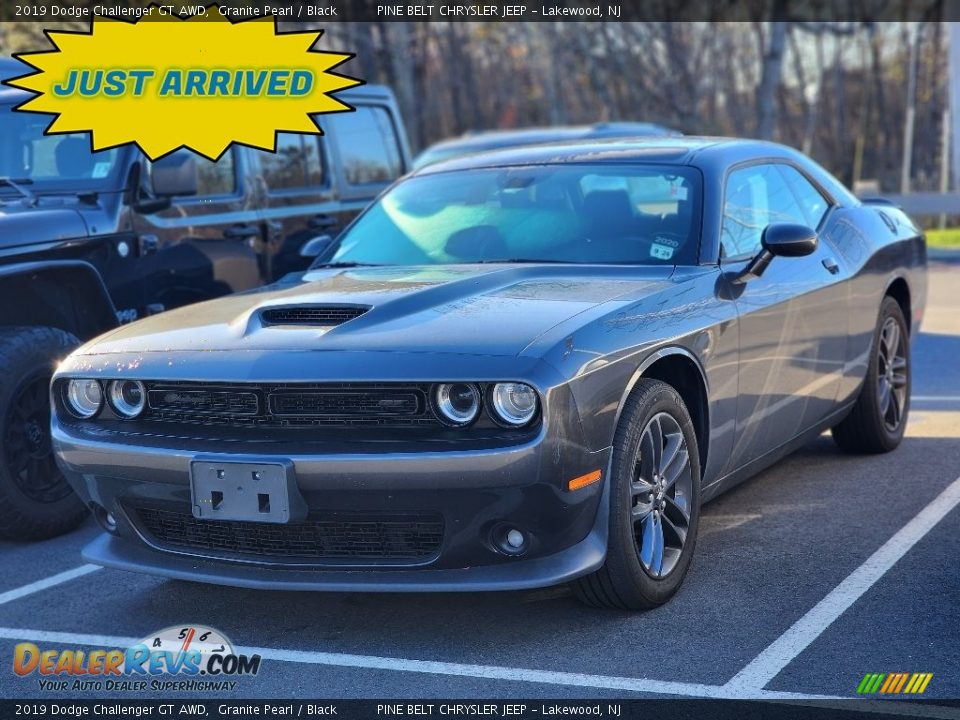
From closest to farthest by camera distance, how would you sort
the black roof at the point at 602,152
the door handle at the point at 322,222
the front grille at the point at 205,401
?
the front grille at the point at 205,401, the black roof at the point at 602,152, the door handle at the point at 322,222

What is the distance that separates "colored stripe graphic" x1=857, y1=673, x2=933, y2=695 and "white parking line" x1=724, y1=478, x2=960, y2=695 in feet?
0.77

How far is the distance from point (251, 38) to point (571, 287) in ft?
19.6

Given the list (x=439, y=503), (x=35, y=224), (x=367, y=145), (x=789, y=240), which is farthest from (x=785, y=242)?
(x=367, y=145)

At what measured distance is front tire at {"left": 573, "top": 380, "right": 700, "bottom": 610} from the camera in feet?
13.2

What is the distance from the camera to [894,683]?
3.56 meters

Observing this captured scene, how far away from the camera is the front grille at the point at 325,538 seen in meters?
3.89

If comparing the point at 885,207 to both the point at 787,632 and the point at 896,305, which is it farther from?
the point at 787,632

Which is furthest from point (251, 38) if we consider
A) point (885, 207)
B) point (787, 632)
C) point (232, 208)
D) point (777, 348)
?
point (787, 632)

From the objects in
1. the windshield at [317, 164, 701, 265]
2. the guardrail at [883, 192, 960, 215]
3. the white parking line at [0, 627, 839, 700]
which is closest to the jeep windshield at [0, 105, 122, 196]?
the windshield at [317, 164, 701, 265]

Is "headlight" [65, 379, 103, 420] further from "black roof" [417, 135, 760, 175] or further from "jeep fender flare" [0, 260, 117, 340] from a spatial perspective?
"black roof" [417, 135, 760, 175]

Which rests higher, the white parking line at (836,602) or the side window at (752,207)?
the side window at (752,207)

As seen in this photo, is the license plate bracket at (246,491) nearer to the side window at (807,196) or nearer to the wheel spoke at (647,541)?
the wheel spoke at (647,541)

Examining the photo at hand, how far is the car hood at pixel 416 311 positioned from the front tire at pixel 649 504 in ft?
1.23

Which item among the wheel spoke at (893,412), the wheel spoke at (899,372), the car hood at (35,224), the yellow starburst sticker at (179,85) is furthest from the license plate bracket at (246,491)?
the wheel spoke at (899,372)
